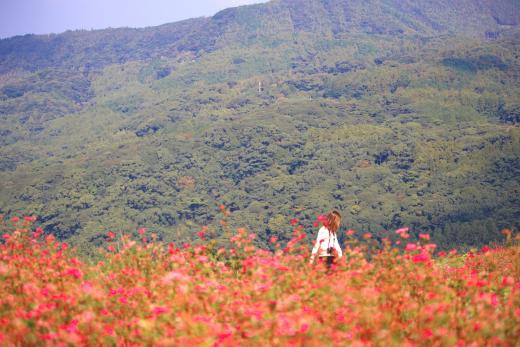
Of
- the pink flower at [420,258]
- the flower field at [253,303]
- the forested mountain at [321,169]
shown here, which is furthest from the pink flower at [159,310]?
the forested mountain at [321,169]

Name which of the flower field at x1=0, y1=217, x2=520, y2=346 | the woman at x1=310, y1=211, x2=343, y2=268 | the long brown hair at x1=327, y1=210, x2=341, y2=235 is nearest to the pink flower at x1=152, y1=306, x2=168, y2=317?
the flower field at x1=0, y1=217, x2=520, y2=346

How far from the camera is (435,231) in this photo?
98688 millimetres

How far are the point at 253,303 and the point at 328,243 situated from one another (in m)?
3.42

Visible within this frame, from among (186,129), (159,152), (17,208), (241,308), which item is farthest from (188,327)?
(186,129)

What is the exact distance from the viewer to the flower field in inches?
170

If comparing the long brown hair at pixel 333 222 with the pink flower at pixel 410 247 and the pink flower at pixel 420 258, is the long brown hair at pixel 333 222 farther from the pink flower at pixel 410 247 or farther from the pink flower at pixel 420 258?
the pink flower at pixel 420 258

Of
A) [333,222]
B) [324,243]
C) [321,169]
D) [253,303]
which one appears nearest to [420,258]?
[253,303]

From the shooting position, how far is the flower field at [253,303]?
4.32m

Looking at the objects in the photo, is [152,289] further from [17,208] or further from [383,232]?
[17,208]

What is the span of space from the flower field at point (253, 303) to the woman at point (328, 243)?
1.70 meters

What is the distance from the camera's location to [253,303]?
5023 mm

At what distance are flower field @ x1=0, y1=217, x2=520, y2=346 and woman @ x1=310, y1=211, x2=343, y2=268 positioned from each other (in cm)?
170

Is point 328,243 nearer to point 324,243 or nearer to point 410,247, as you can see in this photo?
point 324,243

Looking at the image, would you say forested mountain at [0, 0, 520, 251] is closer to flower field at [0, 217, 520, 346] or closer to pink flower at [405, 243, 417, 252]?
pink flower at [405, 243, 417, 252]
